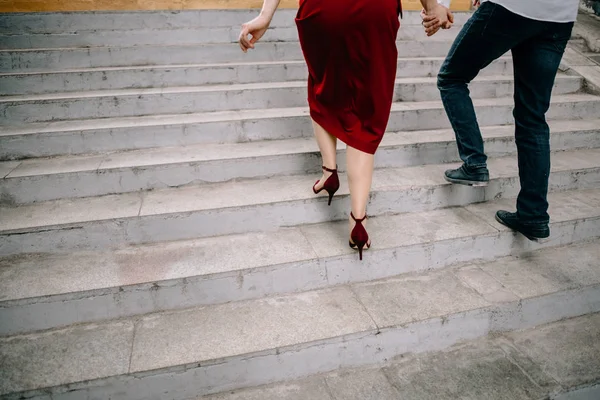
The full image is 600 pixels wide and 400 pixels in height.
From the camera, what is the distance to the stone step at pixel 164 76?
3.35m

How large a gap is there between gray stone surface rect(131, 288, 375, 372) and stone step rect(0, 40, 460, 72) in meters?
2.68

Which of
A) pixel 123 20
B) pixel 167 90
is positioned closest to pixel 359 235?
pixel 167 90

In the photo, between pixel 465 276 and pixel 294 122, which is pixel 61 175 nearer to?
pixel 294 122

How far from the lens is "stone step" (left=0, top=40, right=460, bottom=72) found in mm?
3525

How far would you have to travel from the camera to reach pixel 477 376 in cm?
192

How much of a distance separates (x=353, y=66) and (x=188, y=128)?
156cm

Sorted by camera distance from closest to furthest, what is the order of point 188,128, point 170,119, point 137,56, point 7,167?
point 7,167
point 188,128
point 170,119
point 137,56

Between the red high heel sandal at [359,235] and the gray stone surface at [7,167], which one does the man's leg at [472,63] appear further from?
the gray stone surface at [7,167]

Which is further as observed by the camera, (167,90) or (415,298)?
(167,90)

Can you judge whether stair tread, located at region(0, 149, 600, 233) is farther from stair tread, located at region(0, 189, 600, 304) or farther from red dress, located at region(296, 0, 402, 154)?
red dress, located at region(296, 0, 402, 154)

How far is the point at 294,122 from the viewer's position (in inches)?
126

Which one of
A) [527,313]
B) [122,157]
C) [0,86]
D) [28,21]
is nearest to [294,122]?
[122,157]

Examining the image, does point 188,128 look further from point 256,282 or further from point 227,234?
point 256,282

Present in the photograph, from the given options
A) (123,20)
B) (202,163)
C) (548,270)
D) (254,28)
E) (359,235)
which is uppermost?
(123,20)
